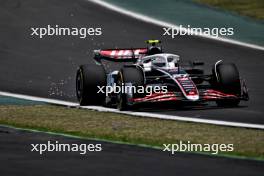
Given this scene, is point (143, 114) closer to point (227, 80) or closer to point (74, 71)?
point (227, 80)

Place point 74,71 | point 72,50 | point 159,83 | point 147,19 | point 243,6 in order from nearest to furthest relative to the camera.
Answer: point 159,83 < point 74,71 < point 72,50 < point 147,19 < point 243,6

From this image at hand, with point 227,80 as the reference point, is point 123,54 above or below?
above

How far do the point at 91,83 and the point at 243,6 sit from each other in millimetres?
12378

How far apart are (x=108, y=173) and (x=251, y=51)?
47.6 feet

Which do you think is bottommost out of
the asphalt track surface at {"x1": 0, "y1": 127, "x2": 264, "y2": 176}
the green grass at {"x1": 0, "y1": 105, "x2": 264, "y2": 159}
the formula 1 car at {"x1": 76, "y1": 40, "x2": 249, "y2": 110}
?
the asphalt track surface at {"x1": 0, "y1": 127, "x2": 264, "y2": 176}

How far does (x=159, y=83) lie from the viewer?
19484 mm

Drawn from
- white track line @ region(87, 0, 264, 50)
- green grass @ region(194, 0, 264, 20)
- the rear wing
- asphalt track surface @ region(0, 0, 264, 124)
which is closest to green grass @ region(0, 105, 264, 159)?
asphalt track surface @ region(0, 0, 264, 124)

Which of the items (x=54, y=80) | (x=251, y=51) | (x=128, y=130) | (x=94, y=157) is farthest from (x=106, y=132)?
(x=251, y=51)

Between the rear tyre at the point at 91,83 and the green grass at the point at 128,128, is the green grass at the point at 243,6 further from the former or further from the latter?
the green grass at the point at 128,128

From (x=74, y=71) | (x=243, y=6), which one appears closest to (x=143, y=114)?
(x=74, y=71)

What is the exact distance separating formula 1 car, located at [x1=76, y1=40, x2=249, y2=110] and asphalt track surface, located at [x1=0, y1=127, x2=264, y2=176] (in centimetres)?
433

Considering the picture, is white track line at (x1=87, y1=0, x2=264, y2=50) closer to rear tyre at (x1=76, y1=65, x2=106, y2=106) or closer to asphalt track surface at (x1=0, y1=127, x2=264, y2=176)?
rear tyre at (x1=76, y1=65, x2=106, y2=106)

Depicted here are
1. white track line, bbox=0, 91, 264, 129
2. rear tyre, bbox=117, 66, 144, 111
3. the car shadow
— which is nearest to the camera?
white track line, bbox=0, 91, 264, 129

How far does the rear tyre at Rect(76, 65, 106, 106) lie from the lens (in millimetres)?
19672
